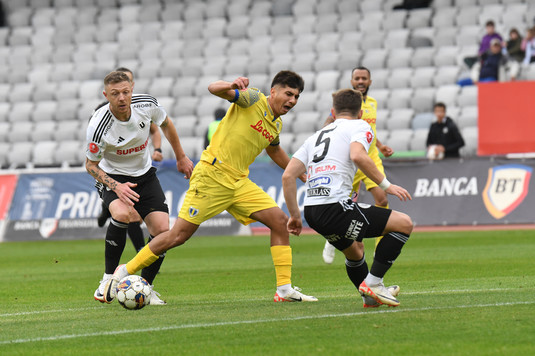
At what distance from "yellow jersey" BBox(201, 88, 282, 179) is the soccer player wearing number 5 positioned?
939 millimetres

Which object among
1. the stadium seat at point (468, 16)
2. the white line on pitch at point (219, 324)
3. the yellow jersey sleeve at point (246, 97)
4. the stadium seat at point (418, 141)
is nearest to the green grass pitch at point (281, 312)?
the white line on pitch at point (219, 324)

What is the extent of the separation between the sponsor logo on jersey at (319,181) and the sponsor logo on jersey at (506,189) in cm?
1076

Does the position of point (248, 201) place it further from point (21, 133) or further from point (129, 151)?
point (21, 133)

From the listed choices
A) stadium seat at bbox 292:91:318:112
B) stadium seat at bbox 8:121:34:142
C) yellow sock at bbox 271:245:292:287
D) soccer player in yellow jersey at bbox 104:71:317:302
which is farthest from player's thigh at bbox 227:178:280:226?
stadium seat at bbox 8:121:34:142

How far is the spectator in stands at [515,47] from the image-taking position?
22469mm

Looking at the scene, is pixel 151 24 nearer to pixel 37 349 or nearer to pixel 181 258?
pixel 181 258

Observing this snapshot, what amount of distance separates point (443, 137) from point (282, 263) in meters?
11.1

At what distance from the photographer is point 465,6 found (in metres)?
26.1

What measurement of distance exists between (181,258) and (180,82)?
1235 centimetres

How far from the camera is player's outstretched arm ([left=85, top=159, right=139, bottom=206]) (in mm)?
8406

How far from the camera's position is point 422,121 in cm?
2242

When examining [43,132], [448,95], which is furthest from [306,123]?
[43,132]

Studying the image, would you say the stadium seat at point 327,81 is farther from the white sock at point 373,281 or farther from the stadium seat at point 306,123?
the white sock at point 373,281

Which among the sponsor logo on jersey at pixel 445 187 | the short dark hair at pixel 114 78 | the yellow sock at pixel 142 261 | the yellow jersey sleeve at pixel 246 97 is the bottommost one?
the sponsor logo on jersey at pixel 445 187
